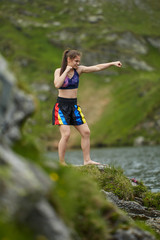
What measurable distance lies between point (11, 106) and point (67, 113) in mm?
6439

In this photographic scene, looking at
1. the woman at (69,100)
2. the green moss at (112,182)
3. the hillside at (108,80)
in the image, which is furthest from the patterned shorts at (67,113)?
the hillside at (108,80)

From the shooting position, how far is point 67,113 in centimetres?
1262

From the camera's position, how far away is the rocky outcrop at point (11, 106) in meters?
6.02

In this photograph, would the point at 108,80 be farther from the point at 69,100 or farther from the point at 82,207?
the point at 82,207

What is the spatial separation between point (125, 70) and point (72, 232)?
173947 mm

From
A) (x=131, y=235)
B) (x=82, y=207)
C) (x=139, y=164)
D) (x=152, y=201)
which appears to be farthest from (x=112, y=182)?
(x=139, y=164)

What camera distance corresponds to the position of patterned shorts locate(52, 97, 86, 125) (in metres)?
12.6

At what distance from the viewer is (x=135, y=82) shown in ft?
488

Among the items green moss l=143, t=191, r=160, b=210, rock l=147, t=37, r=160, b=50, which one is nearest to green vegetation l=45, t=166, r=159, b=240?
green moss l=143, t=191, r=160, b=210

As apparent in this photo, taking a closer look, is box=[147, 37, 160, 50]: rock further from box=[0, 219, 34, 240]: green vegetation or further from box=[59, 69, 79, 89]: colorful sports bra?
box=[0, 219, 34, 240]: green vegetation

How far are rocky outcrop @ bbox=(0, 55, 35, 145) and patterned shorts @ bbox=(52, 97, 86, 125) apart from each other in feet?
19.1

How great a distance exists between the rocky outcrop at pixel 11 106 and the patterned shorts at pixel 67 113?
582 centimetres

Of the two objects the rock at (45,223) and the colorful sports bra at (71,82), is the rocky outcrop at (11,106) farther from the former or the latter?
the colorful sports bra at (71,82)

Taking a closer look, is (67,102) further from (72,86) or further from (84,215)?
(84,215)
